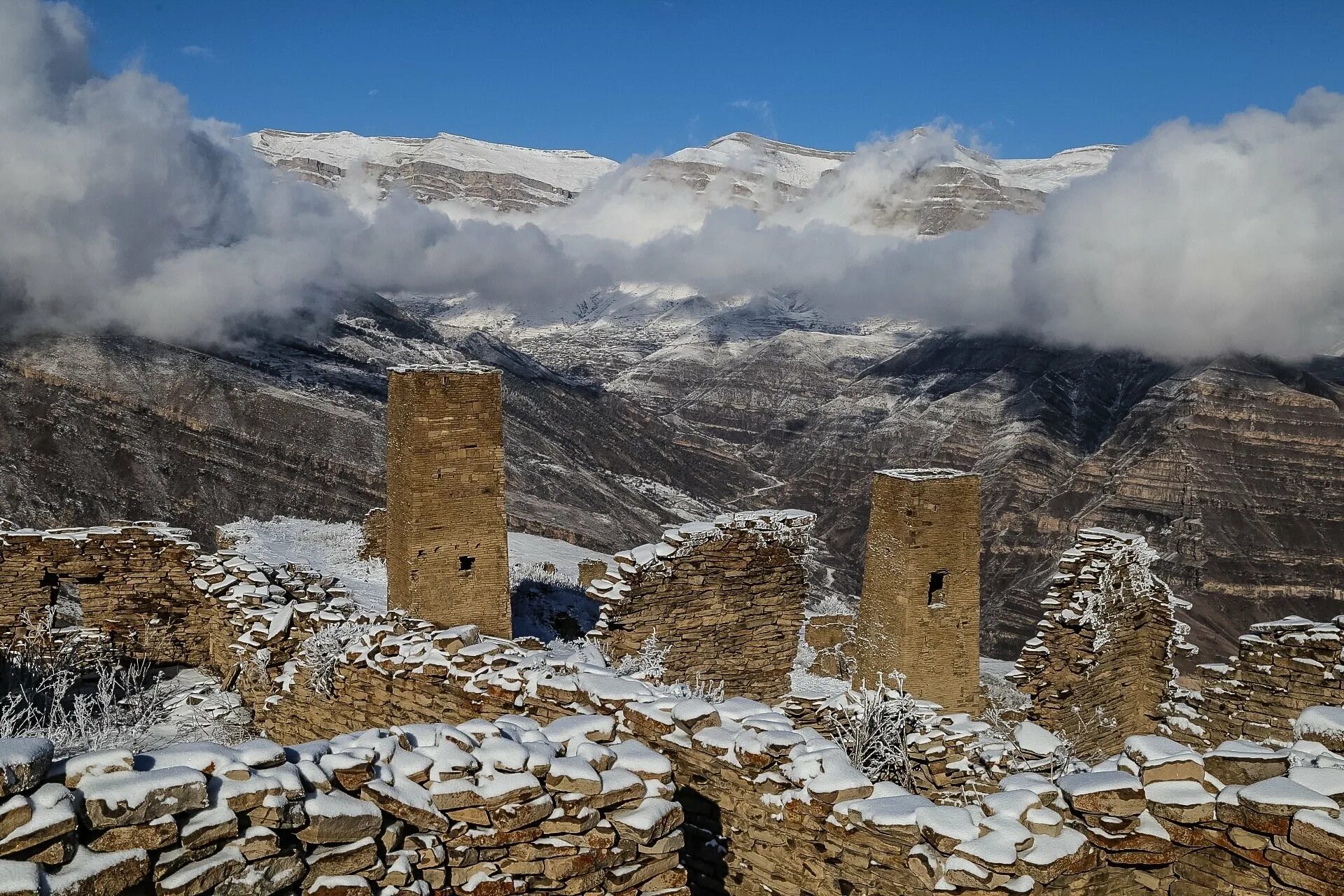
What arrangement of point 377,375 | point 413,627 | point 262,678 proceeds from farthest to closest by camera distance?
point 377,375
point 262,678
point 413,627

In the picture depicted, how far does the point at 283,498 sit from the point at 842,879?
199 feet

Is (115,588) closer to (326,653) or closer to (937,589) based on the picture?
(326,653)

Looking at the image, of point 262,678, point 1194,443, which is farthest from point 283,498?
point 1194,443

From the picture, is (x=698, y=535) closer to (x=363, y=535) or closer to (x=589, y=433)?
(x=363, y=535)

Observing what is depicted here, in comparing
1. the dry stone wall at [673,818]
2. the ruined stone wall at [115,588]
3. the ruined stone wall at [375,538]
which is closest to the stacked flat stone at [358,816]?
the dry stone wall at [673,818]

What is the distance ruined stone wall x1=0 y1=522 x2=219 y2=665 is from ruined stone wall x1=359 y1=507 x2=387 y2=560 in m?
5.16

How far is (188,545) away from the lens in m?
12.7

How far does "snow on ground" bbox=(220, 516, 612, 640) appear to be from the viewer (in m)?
15.0

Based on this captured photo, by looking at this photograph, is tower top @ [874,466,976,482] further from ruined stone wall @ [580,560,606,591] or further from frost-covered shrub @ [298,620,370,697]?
ruined stone wall @ [580,560,606,591]

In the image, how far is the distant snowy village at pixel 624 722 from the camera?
3408mm

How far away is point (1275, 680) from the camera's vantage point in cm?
1002

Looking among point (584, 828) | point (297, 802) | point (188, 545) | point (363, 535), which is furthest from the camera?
point (363, 535)

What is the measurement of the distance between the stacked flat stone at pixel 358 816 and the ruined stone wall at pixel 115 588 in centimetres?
959

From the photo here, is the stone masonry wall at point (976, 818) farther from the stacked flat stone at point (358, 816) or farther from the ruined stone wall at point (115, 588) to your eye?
the ruined stone wall at point (115, 588)
